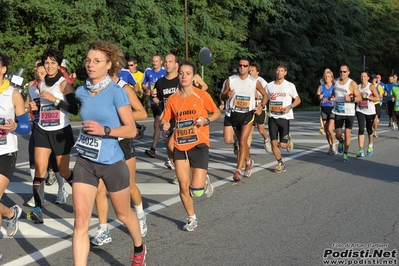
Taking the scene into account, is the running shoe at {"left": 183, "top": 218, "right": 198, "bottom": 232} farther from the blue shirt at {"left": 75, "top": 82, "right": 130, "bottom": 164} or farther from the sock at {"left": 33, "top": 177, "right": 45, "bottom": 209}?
the blue shirt at {"left": 75, "top": 82, "right": 130, "bottom": 164}

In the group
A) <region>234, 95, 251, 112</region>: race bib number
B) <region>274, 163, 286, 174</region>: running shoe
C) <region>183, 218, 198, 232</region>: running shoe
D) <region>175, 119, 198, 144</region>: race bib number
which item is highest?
<region>175, 119, 198, 144</region>: race bib number

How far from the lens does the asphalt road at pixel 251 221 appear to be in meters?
6.27

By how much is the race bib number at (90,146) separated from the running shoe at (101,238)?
1.39 meters

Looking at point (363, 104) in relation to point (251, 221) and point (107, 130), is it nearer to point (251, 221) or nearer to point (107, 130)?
point (251, 221)

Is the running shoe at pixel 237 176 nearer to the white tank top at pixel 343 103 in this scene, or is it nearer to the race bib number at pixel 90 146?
the white tank top at pixel 343 103

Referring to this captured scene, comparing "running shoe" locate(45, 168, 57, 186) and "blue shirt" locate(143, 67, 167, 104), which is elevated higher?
"blue shirt" locate(143, 67, 167, 104)

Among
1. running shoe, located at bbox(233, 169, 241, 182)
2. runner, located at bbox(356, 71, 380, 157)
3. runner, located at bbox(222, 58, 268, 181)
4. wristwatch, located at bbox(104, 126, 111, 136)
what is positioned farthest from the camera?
runner, located at bbox(356, 71, 380, 157)

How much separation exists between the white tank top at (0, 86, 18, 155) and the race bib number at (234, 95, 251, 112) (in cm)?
531

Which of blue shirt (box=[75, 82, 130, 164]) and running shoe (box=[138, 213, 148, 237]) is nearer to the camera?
blue shirt (box=[75, 82, 130, 164])

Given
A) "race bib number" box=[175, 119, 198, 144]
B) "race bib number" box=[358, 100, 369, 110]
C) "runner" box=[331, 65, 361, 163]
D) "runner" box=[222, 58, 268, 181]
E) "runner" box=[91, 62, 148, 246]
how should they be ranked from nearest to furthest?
"runner" box=[91, 62, 148, 246] → "race bib number" box=[175, 119, 198, 144] → "runner" box=[222, 58, 268, 181] → "runner" box=[331, 65, 361, 163] → "race bib number" box=[358, 100, 369, 110]

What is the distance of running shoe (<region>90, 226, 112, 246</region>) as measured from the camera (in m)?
6.62

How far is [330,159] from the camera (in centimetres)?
1398

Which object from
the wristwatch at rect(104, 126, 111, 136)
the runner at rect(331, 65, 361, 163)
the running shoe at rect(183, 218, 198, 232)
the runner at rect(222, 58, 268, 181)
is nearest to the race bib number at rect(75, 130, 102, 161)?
the wristwatch at rect(104, 126, 111, 136)

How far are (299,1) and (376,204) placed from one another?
126ft
